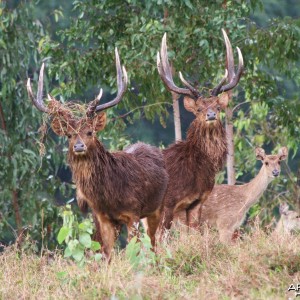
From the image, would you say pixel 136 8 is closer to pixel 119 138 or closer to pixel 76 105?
pixel 119 138

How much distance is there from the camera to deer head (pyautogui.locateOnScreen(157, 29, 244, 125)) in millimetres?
14203

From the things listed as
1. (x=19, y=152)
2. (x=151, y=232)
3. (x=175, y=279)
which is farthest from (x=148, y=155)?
(x=19, y=152)

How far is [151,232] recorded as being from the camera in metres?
12.8

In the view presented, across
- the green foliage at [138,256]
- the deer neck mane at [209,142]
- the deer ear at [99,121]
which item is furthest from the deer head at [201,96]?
the green foliage at [138,256]

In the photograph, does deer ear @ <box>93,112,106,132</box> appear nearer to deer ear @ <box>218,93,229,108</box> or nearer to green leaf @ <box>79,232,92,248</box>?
green leaf @ <box>79,232,92,248</box>

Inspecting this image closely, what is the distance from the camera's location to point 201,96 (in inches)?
563

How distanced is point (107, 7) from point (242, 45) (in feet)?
5.66

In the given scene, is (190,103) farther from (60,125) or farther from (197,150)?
(60,125)

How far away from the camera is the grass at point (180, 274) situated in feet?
29.3

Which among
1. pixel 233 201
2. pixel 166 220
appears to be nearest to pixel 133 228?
pixel 166 220

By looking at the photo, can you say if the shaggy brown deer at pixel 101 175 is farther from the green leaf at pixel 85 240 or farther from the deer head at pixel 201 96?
the deer head at pixel 201 96

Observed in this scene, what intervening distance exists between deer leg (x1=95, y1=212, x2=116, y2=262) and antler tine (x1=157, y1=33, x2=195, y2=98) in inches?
109

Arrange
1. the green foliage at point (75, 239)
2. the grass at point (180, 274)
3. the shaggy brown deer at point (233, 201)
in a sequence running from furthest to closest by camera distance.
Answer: the shaggy brown deer at point (233, 201) → the green foliage at point (75, 239) → the grass at point (180, 274)

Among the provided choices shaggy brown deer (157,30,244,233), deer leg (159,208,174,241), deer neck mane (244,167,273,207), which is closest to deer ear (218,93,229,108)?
shaggy brown deer (157,30,244,233)
